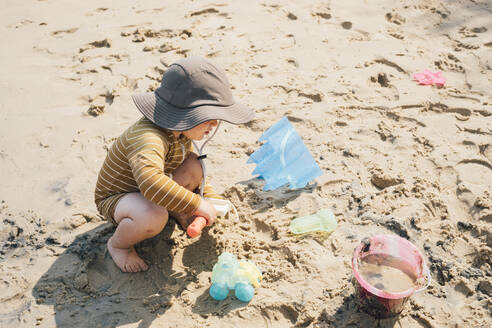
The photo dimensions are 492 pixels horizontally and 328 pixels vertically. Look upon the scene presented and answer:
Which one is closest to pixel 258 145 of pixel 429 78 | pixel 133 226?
pixel 133 226

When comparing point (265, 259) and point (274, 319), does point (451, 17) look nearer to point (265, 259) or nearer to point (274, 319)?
point (265, 259)

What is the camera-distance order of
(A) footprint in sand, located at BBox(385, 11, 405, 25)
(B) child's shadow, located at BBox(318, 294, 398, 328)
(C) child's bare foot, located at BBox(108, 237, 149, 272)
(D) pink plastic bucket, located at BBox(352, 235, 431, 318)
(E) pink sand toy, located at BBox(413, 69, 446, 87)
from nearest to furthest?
(D) pink plastic bucket, located at BBox(352, 235, 431, 318) → (B) child's shadow, located at BBox(318, 294, 398, 328) → (C) child's bare foot, located at BBox(108, 237, 149, 272) → (E) pink sand toy, located at BBox(413, 69, 446, 87) → (A) footprint in sand, located at BBox(385, 11, 405, 25)

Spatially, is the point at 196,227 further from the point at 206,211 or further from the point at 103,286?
the point at 103,286

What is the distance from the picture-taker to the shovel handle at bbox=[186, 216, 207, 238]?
6.52 ft

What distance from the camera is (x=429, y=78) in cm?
342

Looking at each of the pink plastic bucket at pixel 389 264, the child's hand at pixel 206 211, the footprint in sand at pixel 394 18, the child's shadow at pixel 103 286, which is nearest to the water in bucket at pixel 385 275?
the pink plastic bucket at pixel 389 264

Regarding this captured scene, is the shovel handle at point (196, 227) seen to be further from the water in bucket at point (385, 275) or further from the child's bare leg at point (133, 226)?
the water in bucket at point (385, 275)

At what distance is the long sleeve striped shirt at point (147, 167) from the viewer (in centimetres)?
191

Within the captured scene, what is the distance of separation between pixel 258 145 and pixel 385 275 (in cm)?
126

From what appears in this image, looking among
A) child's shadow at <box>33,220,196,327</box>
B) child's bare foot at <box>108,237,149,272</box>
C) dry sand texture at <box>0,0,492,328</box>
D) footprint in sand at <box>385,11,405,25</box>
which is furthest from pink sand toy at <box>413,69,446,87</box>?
child's bare foot at <box>108,237,149,272</box>

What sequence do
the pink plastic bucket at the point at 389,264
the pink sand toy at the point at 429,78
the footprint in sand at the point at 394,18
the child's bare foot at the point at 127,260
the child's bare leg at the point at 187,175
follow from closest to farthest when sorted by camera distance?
the pink plastic bucket at the point at 389,264 → the child's bare foot at the point at 127,260 → the child's bare leg at the point at 187,175 → the pink sand toy at the point at 429,78 → the footprint in sand at the point at 394,18

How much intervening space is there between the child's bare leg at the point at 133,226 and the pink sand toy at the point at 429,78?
7.53 feet

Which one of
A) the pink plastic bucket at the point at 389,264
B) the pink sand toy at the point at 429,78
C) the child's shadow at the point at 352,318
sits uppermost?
the pink plastic bucket at the point at 389,264

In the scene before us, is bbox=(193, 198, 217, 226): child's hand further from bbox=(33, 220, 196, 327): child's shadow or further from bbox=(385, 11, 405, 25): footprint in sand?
bbox=(385, 11, 405, 25): footprint in sand
